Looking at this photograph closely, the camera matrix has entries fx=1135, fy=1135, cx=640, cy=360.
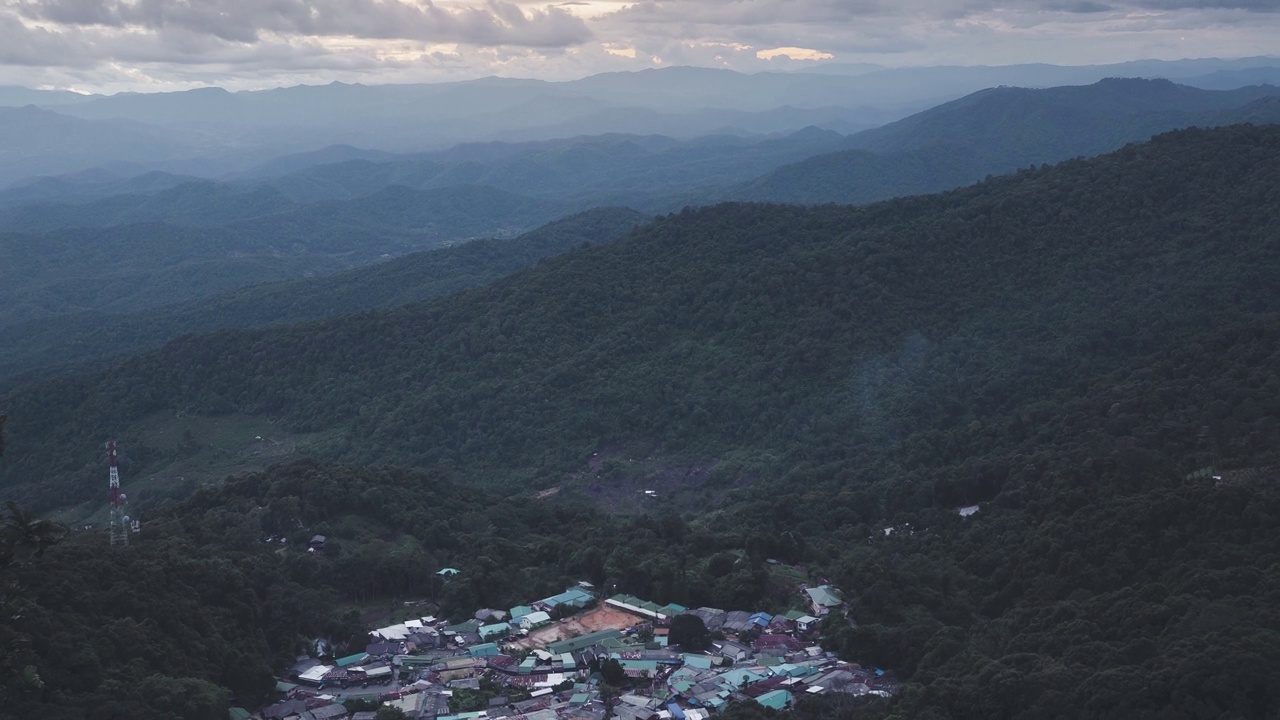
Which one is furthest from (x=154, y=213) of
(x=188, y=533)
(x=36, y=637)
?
(x=36, y=637)

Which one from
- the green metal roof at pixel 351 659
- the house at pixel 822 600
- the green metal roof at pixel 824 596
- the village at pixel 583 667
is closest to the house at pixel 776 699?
the village at pixel 583 667

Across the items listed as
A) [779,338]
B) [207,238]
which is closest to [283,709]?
[779,338]

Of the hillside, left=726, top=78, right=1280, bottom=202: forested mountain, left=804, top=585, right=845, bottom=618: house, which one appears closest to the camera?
left=804, top=585, right=845, bottom=618: house

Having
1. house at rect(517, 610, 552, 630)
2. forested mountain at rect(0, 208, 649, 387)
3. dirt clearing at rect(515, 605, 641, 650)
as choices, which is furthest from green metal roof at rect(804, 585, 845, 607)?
forested mountain at rect(0, 208, 649, 387)

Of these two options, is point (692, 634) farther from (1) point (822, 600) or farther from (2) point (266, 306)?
(2) point (266, 306)

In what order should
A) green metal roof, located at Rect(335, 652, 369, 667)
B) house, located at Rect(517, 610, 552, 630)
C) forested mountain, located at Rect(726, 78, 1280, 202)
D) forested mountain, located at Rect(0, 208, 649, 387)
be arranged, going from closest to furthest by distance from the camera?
green metal roof, located at Rect(335, 652, 369, 667)
house, located at Rect(517, 610, 552, 630)
forested mountain, located at Rect(0, 208, 649, 387)
forested mountain, located at Rect(726, 78, 1280, 202)

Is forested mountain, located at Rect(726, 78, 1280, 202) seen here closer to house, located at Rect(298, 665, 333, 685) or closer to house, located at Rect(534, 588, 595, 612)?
house, located at Rect(534, 588, 595, 612)
